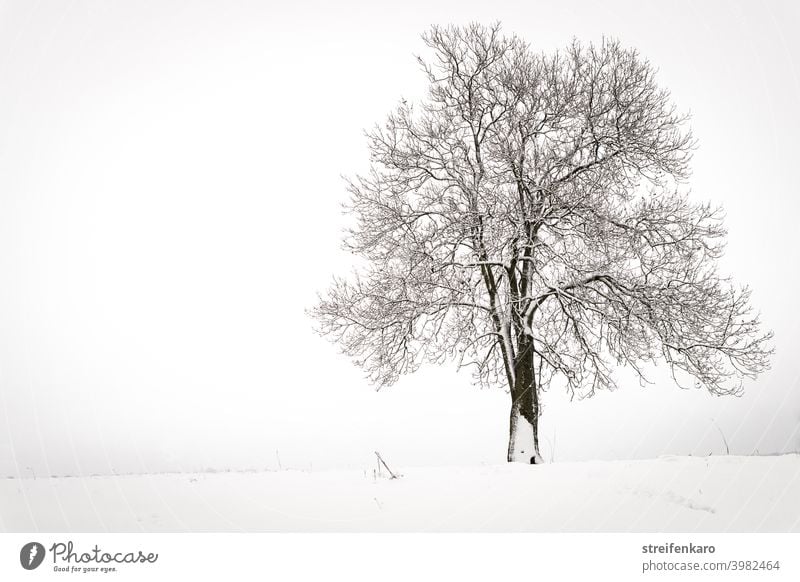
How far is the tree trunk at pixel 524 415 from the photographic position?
40.9ft

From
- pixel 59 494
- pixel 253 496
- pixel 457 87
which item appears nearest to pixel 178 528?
pixel 253 496

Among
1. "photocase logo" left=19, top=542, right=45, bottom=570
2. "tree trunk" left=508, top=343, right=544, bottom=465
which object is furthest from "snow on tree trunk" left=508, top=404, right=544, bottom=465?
"photocase logo" left=19, top=542, right=45, bottom=570

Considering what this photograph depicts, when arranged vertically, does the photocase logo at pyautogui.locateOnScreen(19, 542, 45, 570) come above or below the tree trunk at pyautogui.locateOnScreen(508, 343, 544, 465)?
below

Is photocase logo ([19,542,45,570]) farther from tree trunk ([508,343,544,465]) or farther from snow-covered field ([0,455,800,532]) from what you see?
tree trunk ([508,343,544,465])

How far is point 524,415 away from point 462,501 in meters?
3.16

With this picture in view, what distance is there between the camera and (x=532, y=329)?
13078 mm

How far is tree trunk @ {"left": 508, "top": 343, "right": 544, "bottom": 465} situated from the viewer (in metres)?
12.5

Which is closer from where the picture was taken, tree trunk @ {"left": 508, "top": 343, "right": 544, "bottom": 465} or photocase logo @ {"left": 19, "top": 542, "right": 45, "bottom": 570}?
photocase logo @ {"left": 19, "top": 542, "right": 45, "bottom": 570}

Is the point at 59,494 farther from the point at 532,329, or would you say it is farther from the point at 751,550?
the point at 751,550

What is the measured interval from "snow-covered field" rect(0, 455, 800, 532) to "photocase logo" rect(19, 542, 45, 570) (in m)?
0.30

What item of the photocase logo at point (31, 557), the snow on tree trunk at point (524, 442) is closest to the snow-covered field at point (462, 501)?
the photocase logo at point (31, 557)

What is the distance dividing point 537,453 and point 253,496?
5125mm

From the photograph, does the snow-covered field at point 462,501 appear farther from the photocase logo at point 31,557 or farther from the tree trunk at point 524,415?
the tree trunk at point 524,415

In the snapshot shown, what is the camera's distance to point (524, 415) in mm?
12641
